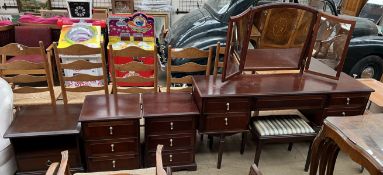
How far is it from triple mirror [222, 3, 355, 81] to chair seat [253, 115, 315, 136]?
0.48 metres

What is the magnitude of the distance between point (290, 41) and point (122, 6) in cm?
385

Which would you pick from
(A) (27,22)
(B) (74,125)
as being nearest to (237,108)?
(B) (74,125)

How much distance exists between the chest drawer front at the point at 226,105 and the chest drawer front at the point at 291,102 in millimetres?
125

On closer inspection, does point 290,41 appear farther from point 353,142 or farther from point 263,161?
point 353,142

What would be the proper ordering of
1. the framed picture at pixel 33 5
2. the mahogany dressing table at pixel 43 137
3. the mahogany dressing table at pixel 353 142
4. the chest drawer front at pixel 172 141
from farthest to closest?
the framed picture at pixel 33 5 → the chest drawer front at pixel 172 141 → the mahogany dressing table at pixel 43 137 → the mahogany dressing table at pixel 353 142

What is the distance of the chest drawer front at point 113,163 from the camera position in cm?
246

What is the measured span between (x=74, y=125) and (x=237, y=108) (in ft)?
4.49

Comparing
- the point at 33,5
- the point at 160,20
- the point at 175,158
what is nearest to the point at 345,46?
the point at 175,158

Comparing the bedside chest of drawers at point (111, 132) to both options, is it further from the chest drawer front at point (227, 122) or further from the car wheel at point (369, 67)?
the car wheel at point (369, 67)

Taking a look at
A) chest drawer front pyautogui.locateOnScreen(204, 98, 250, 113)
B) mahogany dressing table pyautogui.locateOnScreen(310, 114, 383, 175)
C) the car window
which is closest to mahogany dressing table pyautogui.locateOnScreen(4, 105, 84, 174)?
chest drawer front pyautogui.locateOnScreen(204, 98, 250, 113)

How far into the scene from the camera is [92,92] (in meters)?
3.08

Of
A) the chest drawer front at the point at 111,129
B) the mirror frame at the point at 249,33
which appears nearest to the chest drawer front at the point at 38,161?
the chest drawer front at the point at 111,129

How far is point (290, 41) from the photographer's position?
2975mm

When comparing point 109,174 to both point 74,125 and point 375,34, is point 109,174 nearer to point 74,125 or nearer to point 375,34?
point 74,125
